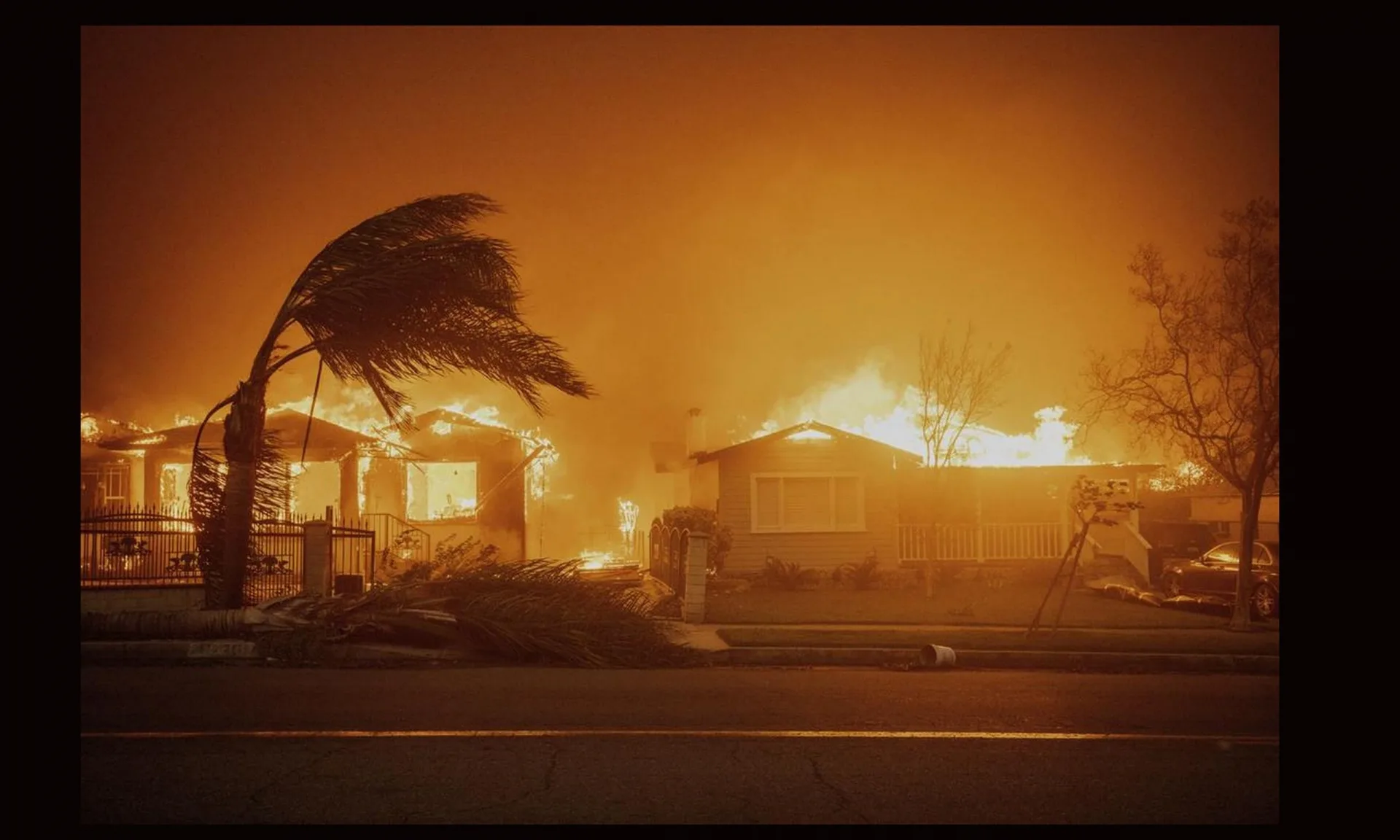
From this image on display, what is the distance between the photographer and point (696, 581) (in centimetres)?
1434

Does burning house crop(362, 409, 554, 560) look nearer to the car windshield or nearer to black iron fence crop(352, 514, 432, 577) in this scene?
black iron fence crop(352, 514, 432, 577)

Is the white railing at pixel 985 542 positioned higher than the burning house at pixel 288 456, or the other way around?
the burning house at pixel 288 456

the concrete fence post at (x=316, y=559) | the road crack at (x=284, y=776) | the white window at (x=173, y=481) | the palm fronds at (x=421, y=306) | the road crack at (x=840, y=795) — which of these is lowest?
the road crack at (x=840, y=795)

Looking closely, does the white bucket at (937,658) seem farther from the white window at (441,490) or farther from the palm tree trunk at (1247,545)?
the white window at (441,490)

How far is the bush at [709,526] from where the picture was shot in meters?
19.9

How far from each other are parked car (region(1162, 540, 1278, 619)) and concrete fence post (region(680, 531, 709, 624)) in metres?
9.58

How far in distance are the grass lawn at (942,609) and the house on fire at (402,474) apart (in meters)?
6.70

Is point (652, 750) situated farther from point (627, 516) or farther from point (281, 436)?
point (627, 516)

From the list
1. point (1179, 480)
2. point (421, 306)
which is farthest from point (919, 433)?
point (421, 306)

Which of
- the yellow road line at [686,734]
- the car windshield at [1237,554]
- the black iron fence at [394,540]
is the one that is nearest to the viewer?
the yellow road line at [686,734]

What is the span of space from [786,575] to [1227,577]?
28.0 ft

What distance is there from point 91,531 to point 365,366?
4890mm

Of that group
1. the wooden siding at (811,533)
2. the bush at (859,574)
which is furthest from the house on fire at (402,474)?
the bush at (859,574)

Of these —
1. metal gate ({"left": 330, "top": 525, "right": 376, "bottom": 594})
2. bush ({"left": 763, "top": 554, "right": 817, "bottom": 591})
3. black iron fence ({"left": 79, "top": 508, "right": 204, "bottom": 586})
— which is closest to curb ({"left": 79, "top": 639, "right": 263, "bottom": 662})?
black iron fence ({"left": 79, "top": 508, "right": 204, "bottom": 586})
